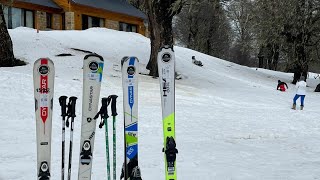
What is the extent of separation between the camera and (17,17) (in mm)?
31281

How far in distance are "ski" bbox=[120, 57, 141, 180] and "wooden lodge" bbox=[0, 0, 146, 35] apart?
26.9 m

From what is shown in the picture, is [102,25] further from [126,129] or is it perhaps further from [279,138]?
[126,129]

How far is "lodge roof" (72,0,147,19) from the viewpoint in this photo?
3397 centimetres

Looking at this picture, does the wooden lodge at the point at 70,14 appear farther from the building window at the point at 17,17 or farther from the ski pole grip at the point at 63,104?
the ski pole grip at the point at 63,104

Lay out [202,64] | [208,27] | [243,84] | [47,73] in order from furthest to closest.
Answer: [208,27] < [202,64] < [243,84] < [47,73]

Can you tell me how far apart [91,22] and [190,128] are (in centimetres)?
2755

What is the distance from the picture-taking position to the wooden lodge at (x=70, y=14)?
31250mm

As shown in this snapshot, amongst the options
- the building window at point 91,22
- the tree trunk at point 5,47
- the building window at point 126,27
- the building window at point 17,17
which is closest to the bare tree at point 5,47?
the tree trunk at point 5,47

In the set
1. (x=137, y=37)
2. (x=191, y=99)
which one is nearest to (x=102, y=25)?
(x=137, y=37)

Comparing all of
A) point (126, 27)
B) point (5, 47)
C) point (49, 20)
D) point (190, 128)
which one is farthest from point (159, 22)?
point (126, 27)

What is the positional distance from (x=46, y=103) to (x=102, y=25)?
32.8 meters

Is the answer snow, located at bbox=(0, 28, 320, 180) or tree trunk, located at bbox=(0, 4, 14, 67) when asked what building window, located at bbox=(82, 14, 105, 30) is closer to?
snow, located at bbox=(0, 28, 320, 180)

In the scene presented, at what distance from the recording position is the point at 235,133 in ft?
31.3

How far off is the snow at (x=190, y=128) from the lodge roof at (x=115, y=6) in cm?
1275
